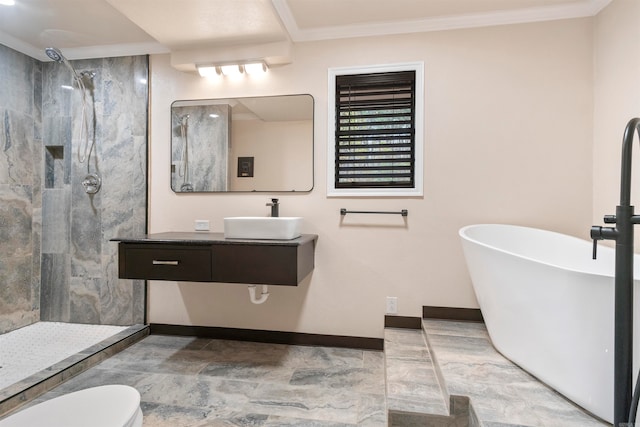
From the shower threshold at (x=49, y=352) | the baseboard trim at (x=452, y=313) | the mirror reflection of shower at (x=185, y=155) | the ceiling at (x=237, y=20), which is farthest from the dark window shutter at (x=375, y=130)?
the shower threshold at (x=49, y=352)

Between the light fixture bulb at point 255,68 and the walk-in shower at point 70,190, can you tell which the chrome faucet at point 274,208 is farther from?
the walk-in shower at point 70,190

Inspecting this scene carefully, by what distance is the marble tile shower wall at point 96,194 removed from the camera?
2564mm

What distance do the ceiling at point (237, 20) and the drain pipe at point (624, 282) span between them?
1.57m

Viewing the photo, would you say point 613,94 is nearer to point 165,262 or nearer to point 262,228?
point 262,228

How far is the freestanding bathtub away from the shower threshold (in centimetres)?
249

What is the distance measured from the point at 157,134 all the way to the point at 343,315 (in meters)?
2.14

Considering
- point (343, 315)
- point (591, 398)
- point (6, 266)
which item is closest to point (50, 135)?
point (6, 266)

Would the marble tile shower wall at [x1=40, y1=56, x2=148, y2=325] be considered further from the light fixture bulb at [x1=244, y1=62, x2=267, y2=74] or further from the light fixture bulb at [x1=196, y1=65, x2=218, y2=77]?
the light fixture bulb at [x1=244, y1=62, x2=267, y2=74]

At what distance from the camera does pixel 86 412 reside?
99 cm

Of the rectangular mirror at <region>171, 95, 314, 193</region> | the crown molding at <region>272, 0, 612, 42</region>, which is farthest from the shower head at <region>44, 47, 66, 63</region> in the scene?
the crown molding at <region>272, 0, 612, 42</region>

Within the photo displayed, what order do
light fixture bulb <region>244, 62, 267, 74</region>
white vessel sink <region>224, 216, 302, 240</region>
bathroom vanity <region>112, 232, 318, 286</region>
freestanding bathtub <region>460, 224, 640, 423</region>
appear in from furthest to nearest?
light fixture bulb <region>244, 62, 267, 74</region> → white vessel sink <region>224, 216, 302, 240</region> → bathroom vanity <region>112, 232, 318, 286</region> → freestanding bathtub <region>460, 224, 640, 423</region>

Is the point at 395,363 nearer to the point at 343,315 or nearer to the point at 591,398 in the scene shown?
the point at 343,315

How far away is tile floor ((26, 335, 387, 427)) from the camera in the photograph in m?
1.54


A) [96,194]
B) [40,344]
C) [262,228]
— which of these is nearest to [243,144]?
[262,228]
